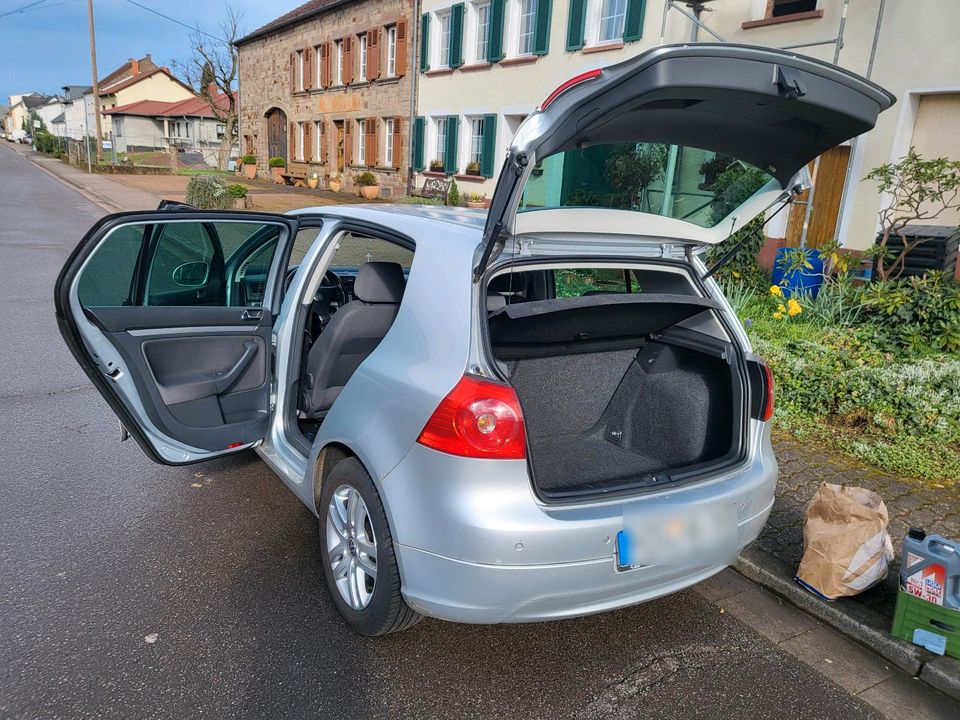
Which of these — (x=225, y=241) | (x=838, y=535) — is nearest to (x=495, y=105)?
(x=225, y=241)

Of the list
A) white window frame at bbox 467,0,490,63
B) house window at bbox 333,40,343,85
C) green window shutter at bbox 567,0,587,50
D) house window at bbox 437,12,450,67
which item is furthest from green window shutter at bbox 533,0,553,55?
house window at bbox 333,40,343,85

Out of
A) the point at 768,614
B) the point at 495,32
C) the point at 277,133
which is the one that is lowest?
the point at 768,614

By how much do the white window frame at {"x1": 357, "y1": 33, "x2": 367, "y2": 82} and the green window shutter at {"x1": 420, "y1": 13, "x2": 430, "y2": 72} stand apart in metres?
3.89

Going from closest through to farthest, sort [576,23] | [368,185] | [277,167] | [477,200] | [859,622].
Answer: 1. [859,622]
2. [576,23]
3. [477,200]
4. [368,185]
5. [277,167]

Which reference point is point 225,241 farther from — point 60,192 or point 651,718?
point 60,192

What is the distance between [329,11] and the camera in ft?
88.2

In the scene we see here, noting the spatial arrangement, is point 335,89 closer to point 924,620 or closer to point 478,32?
point 478,32

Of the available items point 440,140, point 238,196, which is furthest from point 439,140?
point 238,196

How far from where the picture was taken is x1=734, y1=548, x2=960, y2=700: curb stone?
2.79 meters

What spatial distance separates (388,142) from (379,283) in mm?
22370

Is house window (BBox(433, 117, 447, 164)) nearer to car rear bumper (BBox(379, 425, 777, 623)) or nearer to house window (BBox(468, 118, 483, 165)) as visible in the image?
house window (BBox(468, 118, 483, 165))

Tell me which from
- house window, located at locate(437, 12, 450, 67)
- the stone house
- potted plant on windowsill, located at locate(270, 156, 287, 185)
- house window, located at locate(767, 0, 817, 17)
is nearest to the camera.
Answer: house window, located at locate(767, 0, 817, 17)

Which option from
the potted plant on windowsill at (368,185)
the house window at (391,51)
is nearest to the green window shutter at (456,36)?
the house window at (391,51)

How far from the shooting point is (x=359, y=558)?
2.79 m
